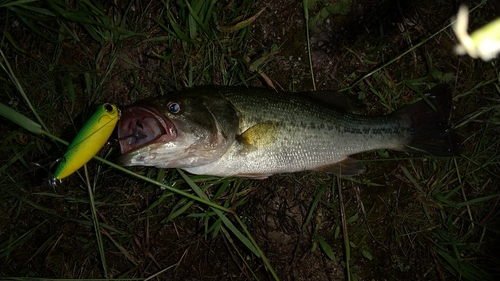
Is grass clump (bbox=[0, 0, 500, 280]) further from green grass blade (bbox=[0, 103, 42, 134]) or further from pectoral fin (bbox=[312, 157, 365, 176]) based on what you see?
green grass blade (bbox=[0, 103, 42, 134])

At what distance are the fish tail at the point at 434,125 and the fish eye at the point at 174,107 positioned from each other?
6.14 feet

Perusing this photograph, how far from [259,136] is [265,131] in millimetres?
61

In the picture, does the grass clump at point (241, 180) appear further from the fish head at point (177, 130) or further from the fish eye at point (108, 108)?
the fish eye at point (108, 108)

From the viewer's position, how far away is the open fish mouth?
8.43ft

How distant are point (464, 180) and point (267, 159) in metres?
1.85

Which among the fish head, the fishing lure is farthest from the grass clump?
the fishing lure

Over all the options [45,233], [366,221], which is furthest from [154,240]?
[366,221]

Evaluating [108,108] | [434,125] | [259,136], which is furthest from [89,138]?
[434,125]

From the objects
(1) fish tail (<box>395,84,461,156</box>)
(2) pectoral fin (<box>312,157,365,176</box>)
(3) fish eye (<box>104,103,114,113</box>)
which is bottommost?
(3) fish eye (<box>104,103,114,113</box>)

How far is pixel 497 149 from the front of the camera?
330cm

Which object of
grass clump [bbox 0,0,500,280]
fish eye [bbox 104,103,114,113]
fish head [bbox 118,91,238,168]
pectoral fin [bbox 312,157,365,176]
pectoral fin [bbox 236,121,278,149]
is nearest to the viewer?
fish eye [bbox 104,103,114,113]

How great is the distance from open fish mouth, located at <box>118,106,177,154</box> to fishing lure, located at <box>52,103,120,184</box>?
0.12 meters

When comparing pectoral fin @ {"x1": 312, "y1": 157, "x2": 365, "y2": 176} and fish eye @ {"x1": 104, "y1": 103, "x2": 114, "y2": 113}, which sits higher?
pectoral fin @ {"x1": 312, "y1": 157, "x2": 365, "y2": 176}

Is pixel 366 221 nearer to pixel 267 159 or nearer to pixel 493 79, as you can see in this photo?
pixel 267 159
